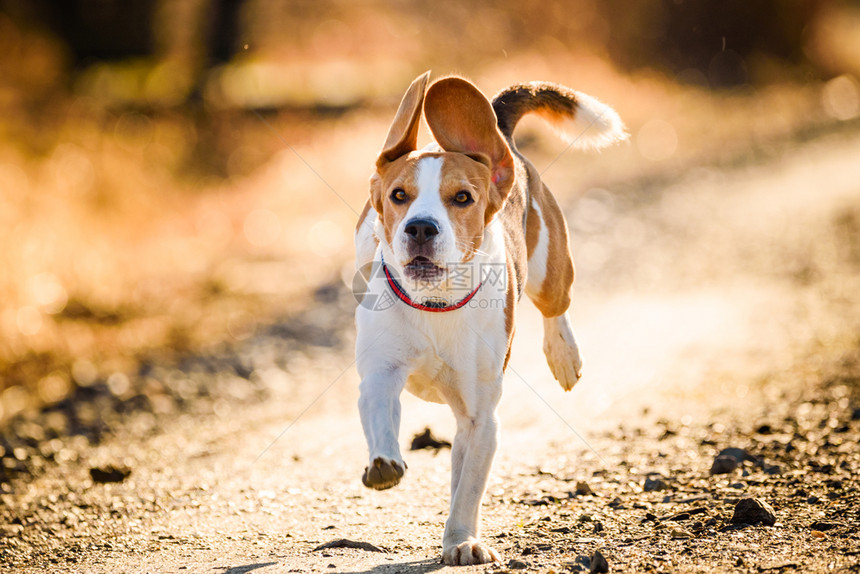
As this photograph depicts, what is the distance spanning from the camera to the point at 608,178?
603 inches

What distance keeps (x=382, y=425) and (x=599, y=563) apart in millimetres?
986

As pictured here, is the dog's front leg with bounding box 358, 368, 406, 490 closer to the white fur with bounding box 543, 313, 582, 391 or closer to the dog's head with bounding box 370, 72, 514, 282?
the dog's head with bounding box 370, 72, 514, 282

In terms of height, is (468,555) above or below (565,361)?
below

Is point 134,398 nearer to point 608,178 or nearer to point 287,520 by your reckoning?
point 287,520

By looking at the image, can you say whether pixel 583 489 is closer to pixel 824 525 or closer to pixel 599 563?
pixel 824 525

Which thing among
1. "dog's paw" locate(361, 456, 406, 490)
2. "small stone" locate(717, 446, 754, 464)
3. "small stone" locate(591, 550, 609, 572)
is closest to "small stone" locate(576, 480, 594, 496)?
"small stone" locate(717, 446, 754, 464)

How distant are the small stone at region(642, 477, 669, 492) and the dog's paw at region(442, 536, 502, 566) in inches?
→ 54.6

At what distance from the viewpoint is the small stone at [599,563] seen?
3.79 metres

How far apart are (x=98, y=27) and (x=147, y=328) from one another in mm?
18124

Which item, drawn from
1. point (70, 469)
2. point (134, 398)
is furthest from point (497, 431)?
point (134, 398)

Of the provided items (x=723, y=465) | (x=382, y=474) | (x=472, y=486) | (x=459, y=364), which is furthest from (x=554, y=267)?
(x=382, y=474)

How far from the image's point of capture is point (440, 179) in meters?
4.09

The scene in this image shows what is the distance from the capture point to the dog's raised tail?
5613mm

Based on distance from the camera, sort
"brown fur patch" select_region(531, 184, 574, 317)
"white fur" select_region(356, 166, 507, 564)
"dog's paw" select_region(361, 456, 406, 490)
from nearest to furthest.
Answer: "dog's paw" select_region(361, 456, 406, 490) < "white fur" select_region(356, 166, 507, 564) < "brown fur patch" select_region(531, 184, 574, 317)
